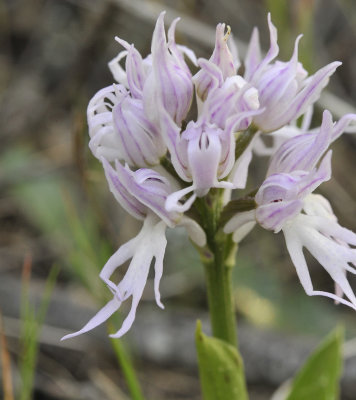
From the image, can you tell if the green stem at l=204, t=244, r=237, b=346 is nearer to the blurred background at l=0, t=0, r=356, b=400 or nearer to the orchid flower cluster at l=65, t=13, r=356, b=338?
the orchid flower cluster at l=65, t=13, r=356, b=338

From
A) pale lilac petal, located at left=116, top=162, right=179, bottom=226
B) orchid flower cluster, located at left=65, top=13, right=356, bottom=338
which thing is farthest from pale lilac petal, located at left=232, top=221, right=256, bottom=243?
pale lilac petal, located at left=116, top=162, right=179, bottom=226

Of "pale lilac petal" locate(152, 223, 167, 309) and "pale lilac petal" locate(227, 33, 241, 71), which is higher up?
"pale lilac petal" locate(227, 33, 241, 71)

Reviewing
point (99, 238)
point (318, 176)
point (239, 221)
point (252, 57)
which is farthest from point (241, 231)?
point (99, 238)

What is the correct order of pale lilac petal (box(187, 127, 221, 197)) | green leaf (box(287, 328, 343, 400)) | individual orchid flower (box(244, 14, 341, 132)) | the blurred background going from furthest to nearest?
the blurred background, green leaf (box(287, 328, 343, 400)), individual orchid flower (box(244, 14, 341, 132)), pale lilac petal (box(187, 127, 221, 197))

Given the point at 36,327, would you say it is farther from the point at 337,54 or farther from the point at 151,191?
the point at 337,54

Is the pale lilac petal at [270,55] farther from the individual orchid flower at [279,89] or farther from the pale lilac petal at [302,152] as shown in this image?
the pale lilac petal at [302,152]

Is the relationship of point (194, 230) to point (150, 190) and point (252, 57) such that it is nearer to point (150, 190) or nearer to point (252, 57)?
point (150, 190)
